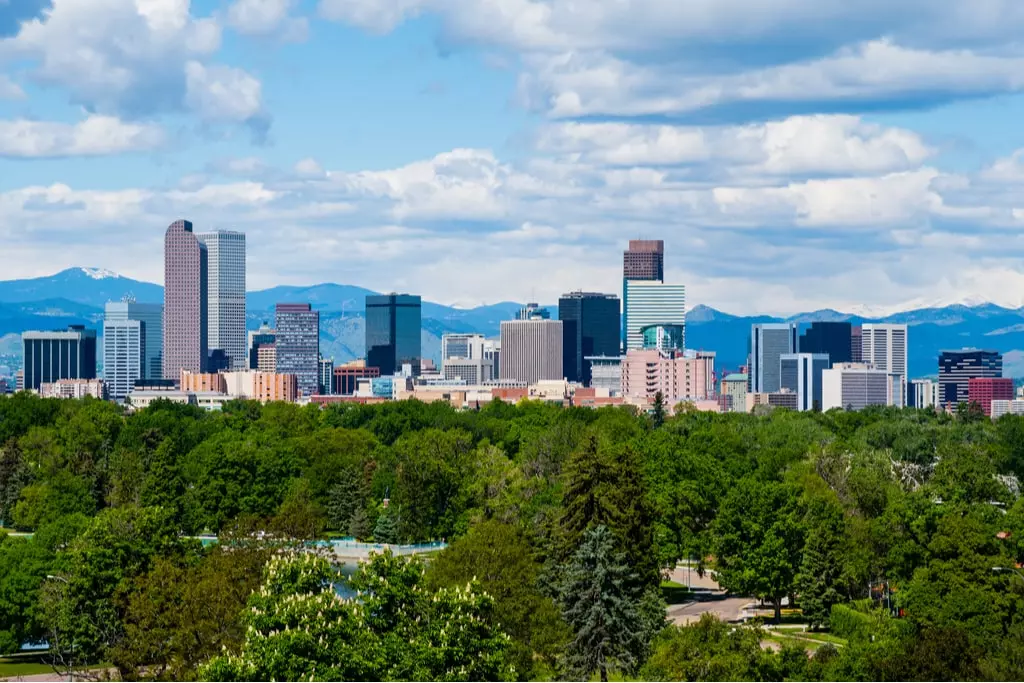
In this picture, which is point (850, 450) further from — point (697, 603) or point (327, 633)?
point (327, 633)

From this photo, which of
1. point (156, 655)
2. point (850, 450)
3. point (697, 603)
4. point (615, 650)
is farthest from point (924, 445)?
point (156, 655)

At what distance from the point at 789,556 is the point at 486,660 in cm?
4316

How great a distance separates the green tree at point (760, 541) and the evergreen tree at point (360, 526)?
119 ft

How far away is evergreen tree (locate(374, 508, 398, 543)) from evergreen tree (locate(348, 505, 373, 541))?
7166mm

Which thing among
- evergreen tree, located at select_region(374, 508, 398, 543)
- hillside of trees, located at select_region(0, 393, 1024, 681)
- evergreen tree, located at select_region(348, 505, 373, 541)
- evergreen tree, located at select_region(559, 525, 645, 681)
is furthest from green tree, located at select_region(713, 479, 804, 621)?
evergreen tree, located at select_region(348, 505, 373, 541)

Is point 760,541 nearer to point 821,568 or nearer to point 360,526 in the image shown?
point 821,568

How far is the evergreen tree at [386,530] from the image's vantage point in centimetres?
11188

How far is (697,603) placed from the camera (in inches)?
3533

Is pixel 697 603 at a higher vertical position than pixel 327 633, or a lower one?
lower

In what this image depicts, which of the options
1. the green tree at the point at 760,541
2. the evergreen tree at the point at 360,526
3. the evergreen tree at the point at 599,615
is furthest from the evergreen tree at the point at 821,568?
the evergreen tree at the point at 360,526

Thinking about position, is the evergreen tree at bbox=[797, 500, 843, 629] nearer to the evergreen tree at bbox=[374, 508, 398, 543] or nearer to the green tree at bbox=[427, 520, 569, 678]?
the green tree at bbox=[427, 520, 569, 678]

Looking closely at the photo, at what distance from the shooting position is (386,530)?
112 meters

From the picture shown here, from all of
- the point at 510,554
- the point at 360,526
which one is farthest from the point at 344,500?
the point at 510,554

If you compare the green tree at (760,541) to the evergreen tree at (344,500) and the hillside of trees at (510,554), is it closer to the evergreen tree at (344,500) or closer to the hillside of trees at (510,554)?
the hillside of trees at (510,554)
